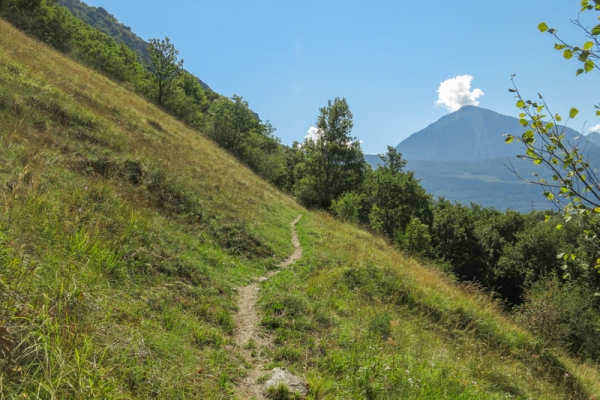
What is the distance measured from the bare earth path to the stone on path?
18 cm

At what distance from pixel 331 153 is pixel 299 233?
25.7 meters

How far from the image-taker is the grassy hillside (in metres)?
2.99

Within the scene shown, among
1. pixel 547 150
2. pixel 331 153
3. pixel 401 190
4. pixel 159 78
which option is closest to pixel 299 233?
pixel 547 150

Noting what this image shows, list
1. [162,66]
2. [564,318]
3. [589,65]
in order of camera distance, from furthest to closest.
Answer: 1. [162,66]
2. [564,318]
3. [589,65]

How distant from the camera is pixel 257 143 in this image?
5088cm

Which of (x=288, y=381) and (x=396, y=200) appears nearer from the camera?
(x=288, y=381)

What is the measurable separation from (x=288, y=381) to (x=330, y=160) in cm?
3811

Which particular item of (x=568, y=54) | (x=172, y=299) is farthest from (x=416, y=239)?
(x=568, y=54)

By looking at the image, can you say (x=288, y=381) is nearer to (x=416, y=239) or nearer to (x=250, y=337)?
(x=250, y=337)

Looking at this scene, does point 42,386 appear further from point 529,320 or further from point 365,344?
point 529,320

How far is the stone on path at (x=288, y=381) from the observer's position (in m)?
4.37

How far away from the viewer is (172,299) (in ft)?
18.4

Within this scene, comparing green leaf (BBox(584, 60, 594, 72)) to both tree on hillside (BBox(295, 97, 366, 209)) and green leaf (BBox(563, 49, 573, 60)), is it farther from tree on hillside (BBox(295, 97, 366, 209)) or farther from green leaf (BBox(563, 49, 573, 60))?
tree on hillside (BBox(295, 97, 366, 209))

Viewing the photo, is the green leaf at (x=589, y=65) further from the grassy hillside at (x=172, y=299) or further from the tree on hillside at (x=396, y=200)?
the tree on hillside at (x=396, y=200)
